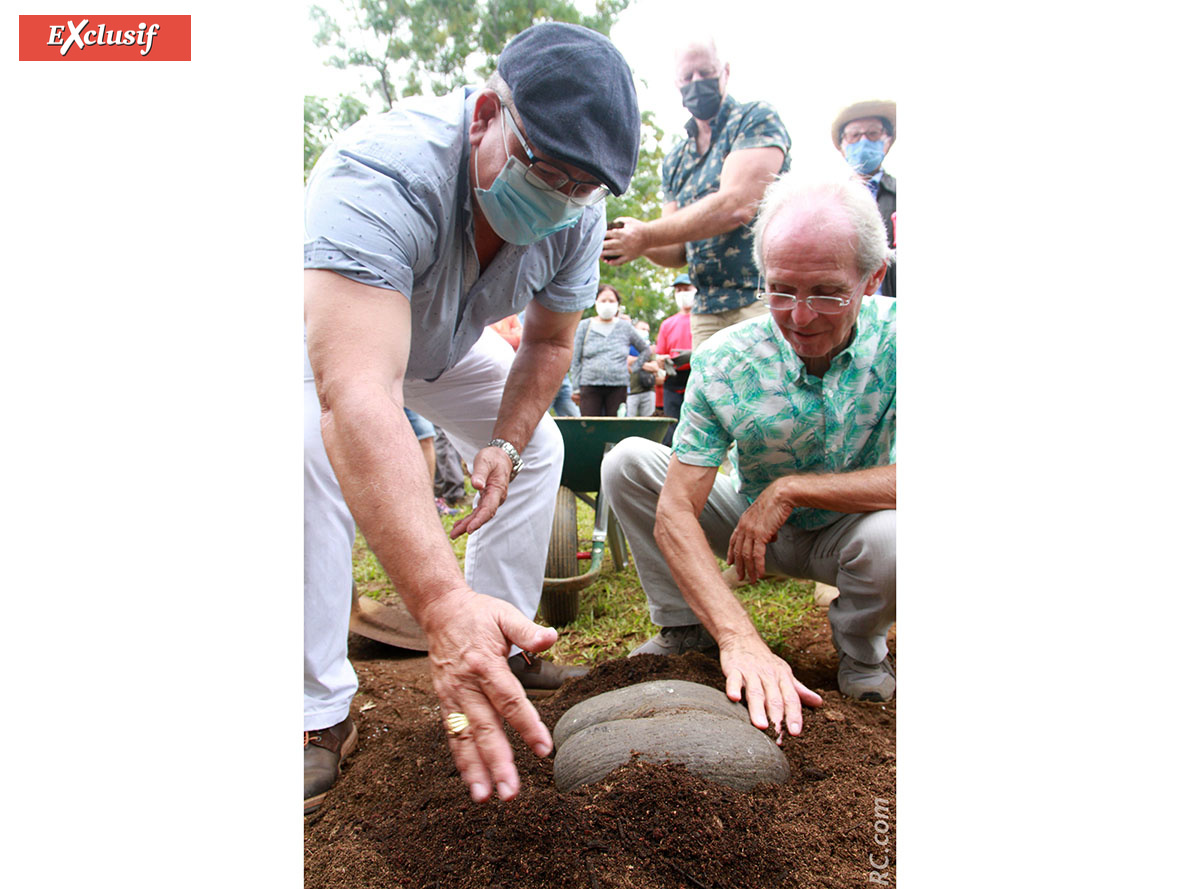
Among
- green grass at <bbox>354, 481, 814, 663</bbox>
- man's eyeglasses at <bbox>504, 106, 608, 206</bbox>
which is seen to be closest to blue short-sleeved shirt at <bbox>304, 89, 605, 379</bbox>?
man's eyeglasses at <bbox>504, 106, 608, 206</bbox>

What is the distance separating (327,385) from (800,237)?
119 centimetres

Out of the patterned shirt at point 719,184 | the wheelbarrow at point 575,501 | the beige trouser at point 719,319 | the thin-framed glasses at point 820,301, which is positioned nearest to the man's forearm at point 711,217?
the patterned shirt at point 719,184

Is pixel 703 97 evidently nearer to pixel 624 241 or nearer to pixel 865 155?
pixel 624 241

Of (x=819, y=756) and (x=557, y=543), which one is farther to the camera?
(x=557, y=543)

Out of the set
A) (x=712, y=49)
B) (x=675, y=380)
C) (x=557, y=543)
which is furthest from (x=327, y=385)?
(x=675, y=380)

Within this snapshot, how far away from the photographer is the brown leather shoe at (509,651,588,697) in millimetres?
2422

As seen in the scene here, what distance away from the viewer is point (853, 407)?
83.0 inches

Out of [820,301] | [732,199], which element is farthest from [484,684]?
[732,199]

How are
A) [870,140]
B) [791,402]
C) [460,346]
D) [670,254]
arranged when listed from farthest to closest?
[670,254], [460,346], [791,402], [870,140]

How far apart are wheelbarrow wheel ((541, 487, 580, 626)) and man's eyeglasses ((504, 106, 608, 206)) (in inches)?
62.3

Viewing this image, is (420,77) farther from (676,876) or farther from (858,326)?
(676,876)

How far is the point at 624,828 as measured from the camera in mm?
1340

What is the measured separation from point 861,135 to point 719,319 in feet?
5.47

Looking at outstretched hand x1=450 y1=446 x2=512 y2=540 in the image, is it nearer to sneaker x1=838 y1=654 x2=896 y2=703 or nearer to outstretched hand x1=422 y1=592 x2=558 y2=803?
outstretched hand x1=422 y1=592 x2=558 y2=803
